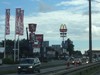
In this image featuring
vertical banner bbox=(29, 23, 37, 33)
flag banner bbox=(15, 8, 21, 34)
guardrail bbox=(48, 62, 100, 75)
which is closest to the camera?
guardrail bbox=(48, 62, 100, 75)

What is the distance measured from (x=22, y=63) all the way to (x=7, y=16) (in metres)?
39.5

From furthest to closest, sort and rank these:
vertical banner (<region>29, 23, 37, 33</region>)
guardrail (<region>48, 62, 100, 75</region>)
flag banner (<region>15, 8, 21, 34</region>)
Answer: vertical banner (<region>29, 23, 37, 33</region>) < flag banner (<region>15, 8, 21, 34</region>) < guardrail (<region>48, 62, 100, 75</region>)

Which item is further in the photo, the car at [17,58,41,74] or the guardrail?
the car at [17,58,41,74]

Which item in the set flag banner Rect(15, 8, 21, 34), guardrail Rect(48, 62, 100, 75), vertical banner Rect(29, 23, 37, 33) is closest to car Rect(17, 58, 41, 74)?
guardrail Rect(48, 62, 100, 75)

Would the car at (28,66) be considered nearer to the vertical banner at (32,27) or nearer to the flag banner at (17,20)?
the flag banner at (17,20)

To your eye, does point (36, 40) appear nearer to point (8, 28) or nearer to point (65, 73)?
point (8, 28)

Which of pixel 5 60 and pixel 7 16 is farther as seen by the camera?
pixel 5 60

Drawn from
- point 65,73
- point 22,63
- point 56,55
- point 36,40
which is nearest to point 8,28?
point 36,40

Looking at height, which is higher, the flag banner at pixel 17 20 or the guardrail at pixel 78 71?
the flag banner at pixel 17 20

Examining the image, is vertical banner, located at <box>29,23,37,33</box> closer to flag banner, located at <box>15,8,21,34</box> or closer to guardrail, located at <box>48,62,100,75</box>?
flag banner, located at <box>15,8,21,34</box>

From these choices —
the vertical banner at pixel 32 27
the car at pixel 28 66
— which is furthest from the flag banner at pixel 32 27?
the car at pixel 28 66

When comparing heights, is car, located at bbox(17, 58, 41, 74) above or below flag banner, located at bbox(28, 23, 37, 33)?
below

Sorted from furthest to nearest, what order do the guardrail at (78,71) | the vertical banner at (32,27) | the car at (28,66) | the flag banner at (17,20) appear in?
the vertical banner at (32,27) < the flag banner at (17,20) < the car at (28,66) < the guardrail at (78,71)

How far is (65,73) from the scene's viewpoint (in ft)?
69.4
